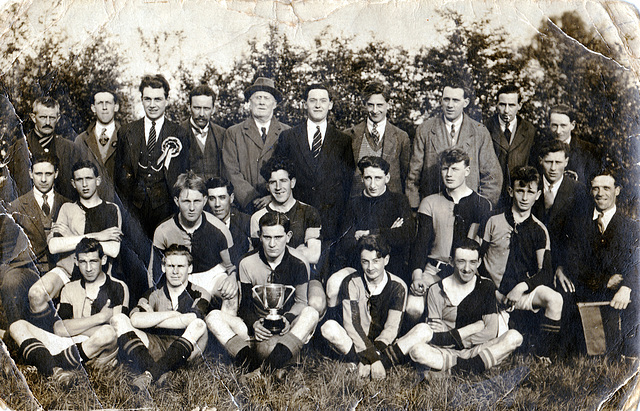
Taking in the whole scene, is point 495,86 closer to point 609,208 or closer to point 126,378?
point 609,208

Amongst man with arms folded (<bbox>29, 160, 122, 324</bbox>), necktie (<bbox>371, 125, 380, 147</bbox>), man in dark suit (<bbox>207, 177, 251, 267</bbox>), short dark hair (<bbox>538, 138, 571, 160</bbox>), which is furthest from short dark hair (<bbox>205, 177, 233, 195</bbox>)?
short dark hair (<bbox>538, 138, 571, 160</bbox>)

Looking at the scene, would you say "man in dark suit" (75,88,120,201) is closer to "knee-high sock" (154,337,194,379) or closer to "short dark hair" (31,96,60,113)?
"short dark hair" (31,96,60,113)

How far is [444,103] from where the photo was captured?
2.35 metres

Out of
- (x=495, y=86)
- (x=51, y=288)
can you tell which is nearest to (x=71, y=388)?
(x=51, y=288)

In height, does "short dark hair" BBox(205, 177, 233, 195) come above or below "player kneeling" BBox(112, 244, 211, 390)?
above

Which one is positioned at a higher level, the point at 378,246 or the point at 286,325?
the point at 378,246

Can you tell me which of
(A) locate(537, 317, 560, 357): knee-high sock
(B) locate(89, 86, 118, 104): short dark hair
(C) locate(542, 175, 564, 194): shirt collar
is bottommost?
(A) locate(537, 317, 560, 357): knee-high sock

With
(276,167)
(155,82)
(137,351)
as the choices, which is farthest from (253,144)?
(137,351)

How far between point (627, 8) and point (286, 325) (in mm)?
2168

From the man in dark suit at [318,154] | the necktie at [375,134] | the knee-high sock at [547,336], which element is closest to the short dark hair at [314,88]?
the man in dark suit at [318,154]

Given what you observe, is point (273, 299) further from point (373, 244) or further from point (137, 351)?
point (137, 351)

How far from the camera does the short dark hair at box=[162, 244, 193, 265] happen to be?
7.63ft

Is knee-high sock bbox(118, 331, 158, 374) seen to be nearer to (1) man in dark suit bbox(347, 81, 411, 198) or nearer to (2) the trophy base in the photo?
(2) the trophy base

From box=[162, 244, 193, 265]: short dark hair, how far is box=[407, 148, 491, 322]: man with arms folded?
1.01m
